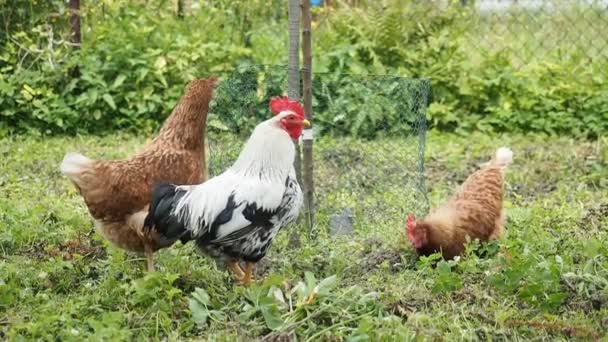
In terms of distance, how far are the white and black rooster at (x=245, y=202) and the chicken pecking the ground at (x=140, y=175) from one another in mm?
230

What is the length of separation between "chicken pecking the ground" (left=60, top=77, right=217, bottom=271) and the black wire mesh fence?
0.51 m

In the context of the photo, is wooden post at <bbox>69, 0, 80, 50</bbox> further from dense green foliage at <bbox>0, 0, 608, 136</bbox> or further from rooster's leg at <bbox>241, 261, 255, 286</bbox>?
rooster's leg at <bbox>241, 261, 255, 286</bbox>

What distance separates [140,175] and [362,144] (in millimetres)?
2769

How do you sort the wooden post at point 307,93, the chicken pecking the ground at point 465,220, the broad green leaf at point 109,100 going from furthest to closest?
the broad green leaf at point 109,100 → the wooden post at point 307,93 → the chicken pecking the ground at point 465,220

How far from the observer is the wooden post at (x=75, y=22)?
31.0 feet

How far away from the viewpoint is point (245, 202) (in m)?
4.52

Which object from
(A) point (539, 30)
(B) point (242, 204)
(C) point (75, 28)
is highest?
(C) point (75, 28)

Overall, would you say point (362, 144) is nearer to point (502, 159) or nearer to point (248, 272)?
point (502, 159)

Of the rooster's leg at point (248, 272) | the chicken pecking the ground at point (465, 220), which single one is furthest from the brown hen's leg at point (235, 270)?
the chicken pecking the ground at point (465, 220)

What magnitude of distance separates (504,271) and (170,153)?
1927 millimetres

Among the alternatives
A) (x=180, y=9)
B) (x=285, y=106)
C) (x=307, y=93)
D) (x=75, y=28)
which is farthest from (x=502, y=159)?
(x=180, y=9)

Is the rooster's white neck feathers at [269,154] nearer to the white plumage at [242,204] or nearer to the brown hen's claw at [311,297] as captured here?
the white plumage at [242,204]

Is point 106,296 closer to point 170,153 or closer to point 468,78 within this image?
point 170,153

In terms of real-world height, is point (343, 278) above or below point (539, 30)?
below
